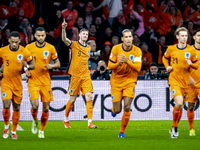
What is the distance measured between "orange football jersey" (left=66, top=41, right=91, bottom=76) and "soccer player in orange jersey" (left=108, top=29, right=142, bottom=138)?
6.66ft

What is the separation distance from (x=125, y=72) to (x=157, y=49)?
6.51 metres

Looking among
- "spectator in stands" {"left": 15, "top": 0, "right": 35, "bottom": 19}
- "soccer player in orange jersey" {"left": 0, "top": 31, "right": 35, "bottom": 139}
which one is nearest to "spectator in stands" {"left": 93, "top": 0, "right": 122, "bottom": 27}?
"spectator in stands" {"left": 15, "top": 0, "right": 35, "bottom": 19}

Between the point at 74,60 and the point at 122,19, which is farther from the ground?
the point at 122,19

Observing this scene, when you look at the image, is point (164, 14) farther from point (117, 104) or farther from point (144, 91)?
point (117, 104)

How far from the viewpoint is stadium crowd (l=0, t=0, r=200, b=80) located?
48.5 feet

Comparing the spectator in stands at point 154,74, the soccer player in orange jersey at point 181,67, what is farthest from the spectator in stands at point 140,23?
the soccer player in orange jersey at point 181,67

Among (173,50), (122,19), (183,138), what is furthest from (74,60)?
(122,19)

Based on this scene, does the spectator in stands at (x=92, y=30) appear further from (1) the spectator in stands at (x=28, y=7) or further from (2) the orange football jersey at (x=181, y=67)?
(2) the orange football jersey at (x=181, y=67)

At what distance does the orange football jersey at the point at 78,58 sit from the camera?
10805 millimetres

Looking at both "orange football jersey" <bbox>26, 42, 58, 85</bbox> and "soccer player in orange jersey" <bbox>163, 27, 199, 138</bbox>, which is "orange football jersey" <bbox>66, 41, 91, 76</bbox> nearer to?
"orange football jersey" <bbox>26, 42, 58, 85</bbox>

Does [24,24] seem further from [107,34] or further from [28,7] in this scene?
[107,34]

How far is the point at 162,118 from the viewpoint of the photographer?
12.7 metres

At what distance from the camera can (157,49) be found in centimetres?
1510

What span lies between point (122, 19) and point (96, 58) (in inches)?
104
